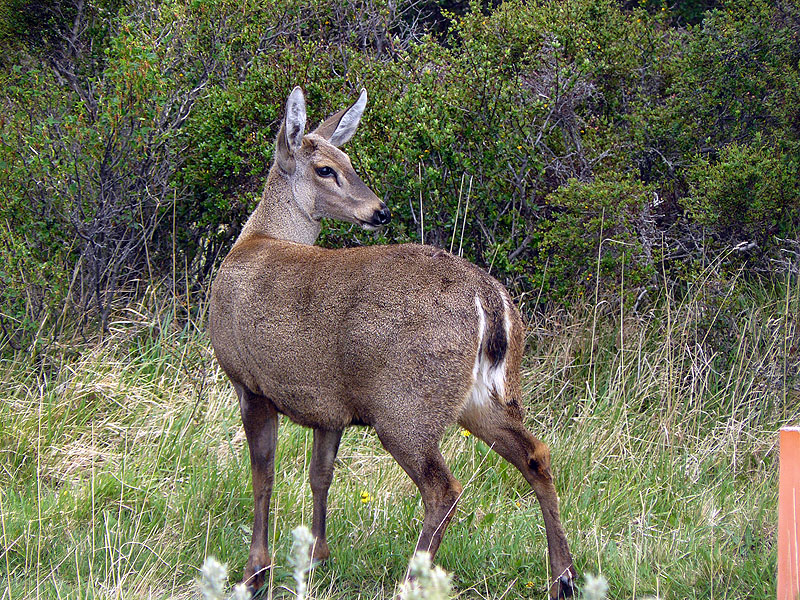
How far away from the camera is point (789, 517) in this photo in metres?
3.06

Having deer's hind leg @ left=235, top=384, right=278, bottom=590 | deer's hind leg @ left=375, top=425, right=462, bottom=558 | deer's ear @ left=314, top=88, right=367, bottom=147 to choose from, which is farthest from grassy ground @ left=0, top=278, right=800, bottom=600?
deer's ear @ left=314, top=88, right=367, bottom=147

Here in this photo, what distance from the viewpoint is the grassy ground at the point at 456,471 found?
4.10 metres

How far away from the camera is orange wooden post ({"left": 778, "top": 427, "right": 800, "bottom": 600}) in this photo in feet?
9.93

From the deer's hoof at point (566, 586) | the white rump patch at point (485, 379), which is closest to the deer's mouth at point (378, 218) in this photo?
the white rump patch at point (485, 379)

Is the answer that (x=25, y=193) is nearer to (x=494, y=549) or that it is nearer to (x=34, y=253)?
(x=34, y=253)

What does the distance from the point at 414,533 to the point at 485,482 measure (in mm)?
680

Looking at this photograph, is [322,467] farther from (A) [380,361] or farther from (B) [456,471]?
(A) [380,361]

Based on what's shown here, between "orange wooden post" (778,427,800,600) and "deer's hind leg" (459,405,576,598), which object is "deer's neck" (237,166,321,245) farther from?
"orange wooden post" (778,427,800,600)

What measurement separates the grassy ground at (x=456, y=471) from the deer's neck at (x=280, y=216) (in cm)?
117

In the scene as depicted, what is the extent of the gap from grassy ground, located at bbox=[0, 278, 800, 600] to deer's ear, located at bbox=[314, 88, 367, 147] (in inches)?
69.2

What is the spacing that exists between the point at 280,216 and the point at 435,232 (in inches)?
76.7

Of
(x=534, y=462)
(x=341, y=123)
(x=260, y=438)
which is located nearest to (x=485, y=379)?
(x=534, y=462)

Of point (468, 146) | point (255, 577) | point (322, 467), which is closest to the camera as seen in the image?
point (255, 577)

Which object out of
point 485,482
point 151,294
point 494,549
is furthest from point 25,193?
point 494,549
